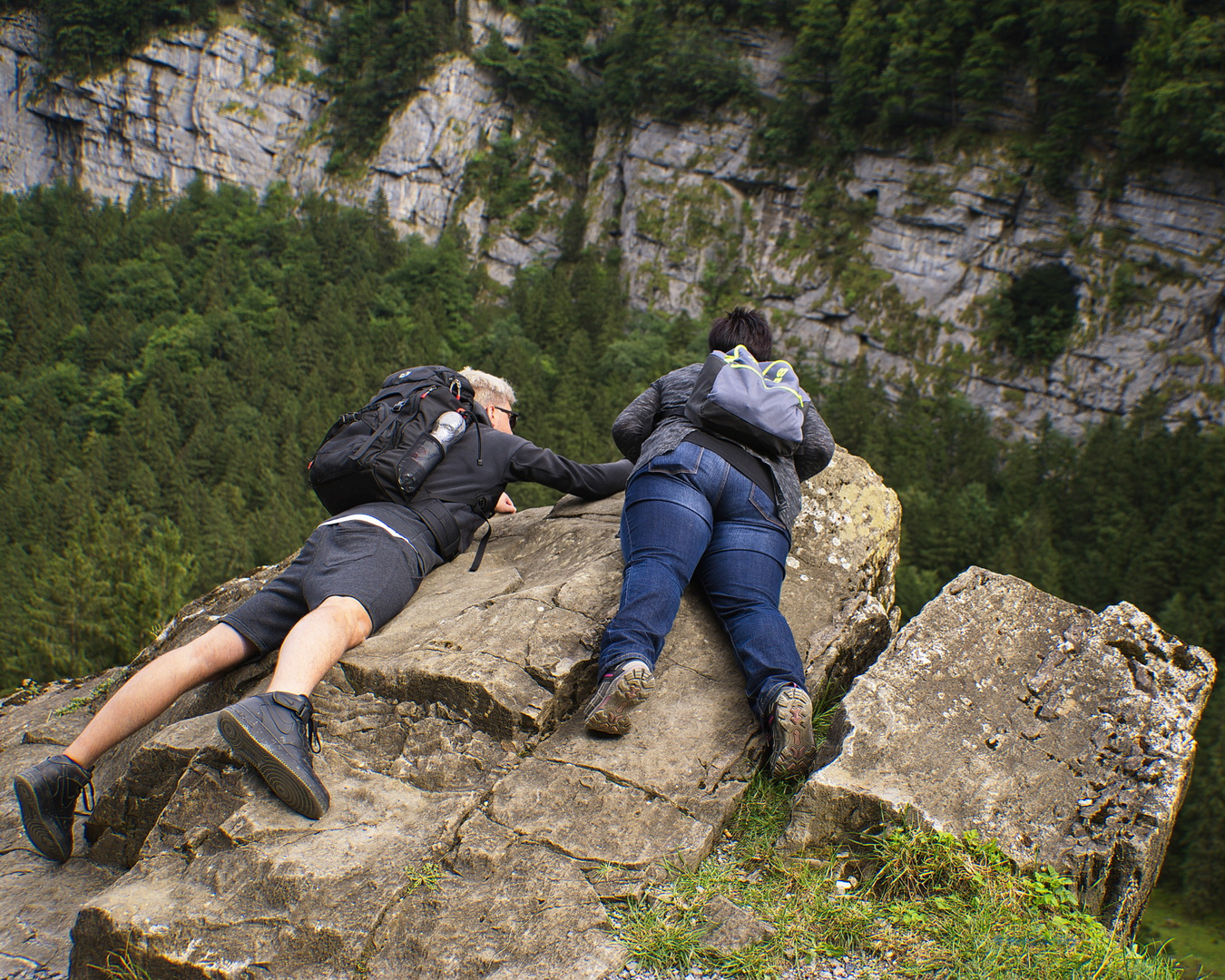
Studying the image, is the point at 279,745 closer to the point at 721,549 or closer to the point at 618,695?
the point at 618,695

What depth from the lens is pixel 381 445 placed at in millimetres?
→ 3760

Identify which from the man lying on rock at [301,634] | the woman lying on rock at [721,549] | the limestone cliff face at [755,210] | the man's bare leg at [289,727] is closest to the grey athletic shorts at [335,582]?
the man lying on rock at [301,634]

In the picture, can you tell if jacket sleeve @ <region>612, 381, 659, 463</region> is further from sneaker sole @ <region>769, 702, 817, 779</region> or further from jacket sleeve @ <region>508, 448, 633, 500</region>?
sneaker sole @ <region>769, 702, 817, 779</region>

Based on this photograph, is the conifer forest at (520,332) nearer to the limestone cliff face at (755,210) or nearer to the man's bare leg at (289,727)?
the limestone cliff face at (755,210)

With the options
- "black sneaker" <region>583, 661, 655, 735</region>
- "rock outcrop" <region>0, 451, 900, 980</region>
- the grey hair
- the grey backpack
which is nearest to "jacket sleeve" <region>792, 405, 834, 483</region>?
the grey backpack

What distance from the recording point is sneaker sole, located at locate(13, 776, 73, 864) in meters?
2.93

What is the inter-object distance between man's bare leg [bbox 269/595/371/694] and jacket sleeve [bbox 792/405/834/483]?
1.91 meters

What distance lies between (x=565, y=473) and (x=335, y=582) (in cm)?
137

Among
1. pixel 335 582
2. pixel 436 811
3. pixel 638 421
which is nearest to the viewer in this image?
pixel 436 811

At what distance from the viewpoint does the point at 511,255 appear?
6100cm

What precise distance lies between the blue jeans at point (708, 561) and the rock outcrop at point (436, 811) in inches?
10.2

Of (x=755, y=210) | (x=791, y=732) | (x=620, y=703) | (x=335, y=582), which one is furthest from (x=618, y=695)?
(x=755, y=210)

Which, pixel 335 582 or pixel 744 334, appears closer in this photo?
pixel 335 582

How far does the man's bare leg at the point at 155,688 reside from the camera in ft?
9.98
